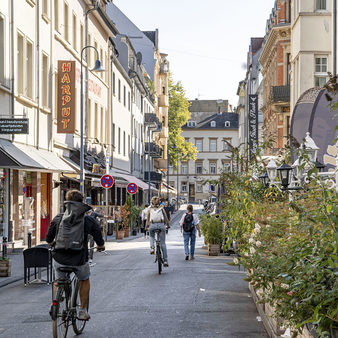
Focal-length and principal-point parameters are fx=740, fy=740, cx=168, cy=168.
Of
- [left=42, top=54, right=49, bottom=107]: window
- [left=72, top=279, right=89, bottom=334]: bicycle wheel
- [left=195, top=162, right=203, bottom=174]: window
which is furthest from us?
[left=195, top=162, right=203, bottom=174]: window

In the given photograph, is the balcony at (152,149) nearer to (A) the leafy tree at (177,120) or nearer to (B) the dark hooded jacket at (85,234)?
(A) the leafy tree at (177,120)

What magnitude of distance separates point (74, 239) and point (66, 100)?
21.1 meters

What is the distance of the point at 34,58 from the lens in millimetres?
26281

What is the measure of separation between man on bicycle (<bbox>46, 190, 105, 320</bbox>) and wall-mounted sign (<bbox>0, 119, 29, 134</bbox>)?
447 inches

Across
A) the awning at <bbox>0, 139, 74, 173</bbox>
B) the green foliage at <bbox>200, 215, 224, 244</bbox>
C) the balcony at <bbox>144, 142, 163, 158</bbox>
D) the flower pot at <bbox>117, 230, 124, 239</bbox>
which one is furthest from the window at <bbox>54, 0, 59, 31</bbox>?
the balcony at <bbox>144, 142, 163, 158</bbox>

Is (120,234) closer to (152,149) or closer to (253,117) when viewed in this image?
(253,117)

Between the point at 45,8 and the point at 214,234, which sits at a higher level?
the point at 45,8

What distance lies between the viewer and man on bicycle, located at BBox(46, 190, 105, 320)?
29.1 feet

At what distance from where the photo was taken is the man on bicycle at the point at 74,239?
29.1 feet

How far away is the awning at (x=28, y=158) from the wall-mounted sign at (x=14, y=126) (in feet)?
1.68

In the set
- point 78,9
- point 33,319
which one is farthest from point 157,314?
point 78,9

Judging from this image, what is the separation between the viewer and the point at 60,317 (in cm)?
869

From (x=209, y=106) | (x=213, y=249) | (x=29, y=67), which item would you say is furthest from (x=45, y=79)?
(x=209, y=106)

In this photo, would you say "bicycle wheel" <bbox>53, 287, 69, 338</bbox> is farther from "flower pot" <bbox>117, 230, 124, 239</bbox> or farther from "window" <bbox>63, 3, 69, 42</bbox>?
"flower pot" <bbox>117, 230, 124, 239</bbox>
